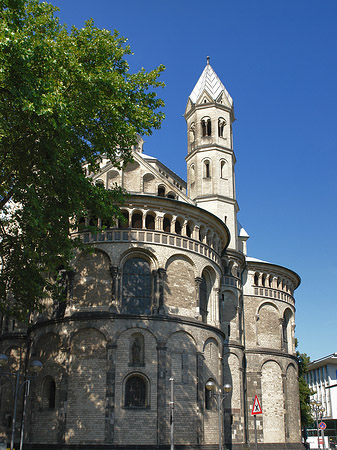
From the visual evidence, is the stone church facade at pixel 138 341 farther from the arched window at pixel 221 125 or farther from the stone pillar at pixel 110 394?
the arched window at pixel 221 125

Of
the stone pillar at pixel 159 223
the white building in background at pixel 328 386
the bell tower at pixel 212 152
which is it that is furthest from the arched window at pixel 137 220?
the white building in background at pixel 328 386

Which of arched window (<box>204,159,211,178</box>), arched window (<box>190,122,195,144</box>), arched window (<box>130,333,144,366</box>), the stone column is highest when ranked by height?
arched window (<box>190,122,195,144</box>)

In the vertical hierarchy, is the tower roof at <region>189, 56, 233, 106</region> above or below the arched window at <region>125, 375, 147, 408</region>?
above

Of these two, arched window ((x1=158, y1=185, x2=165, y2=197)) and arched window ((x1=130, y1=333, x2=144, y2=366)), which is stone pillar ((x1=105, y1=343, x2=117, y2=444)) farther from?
arched window ((x1=158, y1=185, x2=165, y2=197))

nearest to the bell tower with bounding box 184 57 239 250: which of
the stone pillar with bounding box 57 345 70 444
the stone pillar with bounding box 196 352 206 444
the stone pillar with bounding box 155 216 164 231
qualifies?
the stone pillar with bounding box 155 216 164 231

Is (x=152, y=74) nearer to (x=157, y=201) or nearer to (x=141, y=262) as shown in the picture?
(x=157, y=201)

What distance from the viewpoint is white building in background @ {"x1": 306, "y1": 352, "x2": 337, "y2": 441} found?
251 feet

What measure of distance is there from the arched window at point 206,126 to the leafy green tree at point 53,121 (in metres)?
18.6

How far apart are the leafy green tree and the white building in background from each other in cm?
5955

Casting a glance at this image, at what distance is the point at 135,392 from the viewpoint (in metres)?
29.3

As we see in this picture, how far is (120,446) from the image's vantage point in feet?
91.4

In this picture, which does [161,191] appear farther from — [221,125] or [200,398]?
[200,398]

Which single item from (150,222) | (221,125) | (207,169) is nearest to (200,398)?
(150,222)

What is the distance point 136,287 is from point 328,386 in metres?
56.5
